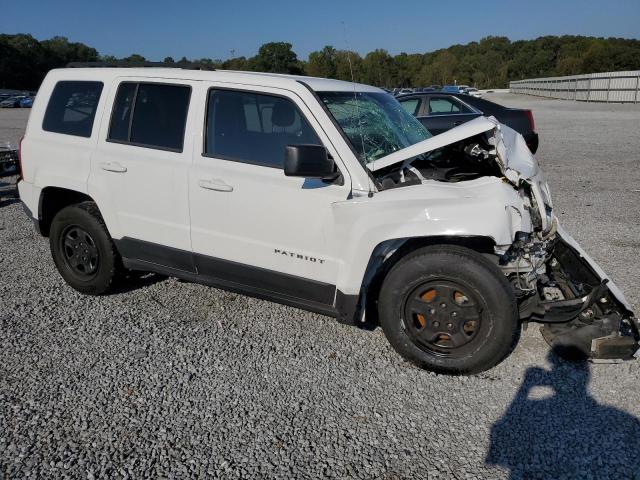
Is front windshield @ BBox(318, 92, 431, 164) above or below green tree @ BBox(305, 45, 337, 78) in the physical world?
below

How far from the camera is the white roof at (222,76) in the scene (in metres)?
3.85

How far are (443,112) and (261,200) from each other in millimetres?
9862

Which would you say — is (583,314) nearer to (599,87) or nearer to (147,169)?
(147,169)

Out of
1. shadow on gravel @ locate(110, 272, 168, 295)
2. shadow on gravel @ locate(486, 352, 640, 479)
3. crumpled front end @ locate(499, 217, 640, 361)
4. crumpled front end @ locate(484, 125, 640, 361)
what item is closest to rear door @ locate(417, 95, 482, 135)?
shadow on gravel @ locate(110, 272, 168, 295)

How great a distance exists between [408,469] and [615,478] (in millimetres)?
968

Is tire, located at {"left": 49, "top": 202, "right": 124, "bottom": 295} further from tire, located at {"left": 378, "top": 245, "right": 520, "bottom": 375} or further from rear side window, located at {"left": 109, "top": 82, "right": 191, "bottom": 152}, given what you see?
tire, located at {"left": 378, "top": 245, "right": 520, "bottom": 375}

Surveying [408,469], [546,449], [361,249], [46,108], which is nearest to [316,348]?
[361,249]

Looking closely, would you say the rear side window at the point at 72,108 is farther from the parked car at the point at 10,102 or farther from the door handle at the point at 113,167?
the parked car at the point at 10,102

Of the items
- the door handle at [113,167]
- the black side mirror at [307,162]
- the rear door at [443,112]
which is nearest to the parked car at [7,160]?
the door handle at [113,167]

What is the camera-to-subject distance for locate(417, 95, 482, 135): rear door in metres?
12.0

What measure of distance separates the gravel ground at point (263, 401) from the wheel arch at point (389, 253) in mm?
391

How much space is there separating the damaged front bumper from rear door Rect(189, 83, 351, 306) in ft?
4.40

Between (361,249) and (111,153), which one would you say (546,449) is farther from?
(111,153)

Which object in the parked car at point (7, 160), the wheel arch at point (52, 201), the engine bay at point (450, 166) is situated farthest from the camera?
the parked car at point (7, 160)
